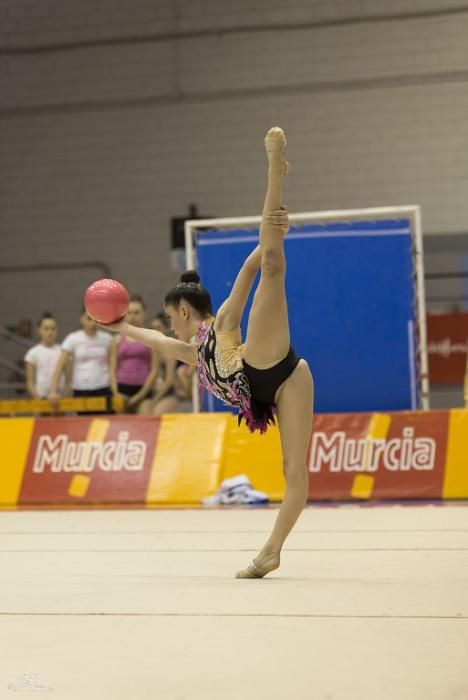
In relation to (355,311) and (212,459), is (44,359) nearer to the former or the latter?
(212,459)

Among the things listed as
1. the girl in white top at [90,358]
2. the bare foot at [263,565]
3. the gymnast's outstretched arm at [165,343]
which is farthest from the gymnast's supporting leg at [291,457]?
the girl in white top at [90,358]

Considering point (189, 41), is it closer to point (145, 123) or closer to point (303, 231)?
point (145, 123)

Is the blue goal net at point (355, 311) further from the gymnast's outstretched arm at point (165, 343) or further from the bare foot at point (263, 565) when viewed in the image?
the bare foot at point (263, 565)

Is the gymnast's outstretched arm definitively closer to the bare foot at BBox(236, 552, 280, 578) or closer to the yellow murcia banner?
the bare foot at BBox(236, 552, 280, 578)

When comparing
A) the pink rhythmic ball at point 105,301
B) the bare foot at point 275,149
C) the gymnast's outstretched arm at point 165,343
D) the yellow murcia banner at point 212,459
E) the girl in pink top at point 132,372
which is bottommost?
the yellow murcia banner at point 212,459

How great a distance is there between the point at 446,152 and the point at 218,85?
3147 mm

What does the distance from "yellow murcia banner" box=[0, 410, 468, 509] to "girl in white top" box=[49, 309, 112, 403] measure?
0.88 metres

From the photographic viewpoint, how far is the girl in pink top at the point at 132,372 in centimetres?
898

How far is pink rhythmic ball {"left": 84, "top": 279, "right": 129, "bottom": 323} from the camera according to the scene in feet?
14.0

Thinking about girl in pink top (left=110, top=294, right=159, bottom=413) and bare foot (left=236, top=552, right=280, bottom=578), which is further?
girl in pink top (left=110, top=294, right=159, bottom=413)

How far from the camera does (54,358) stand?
9.77 m

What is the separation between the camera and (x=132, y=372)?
9.05 meters

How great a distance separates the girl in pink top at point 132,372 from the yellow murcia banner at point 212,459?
804mm

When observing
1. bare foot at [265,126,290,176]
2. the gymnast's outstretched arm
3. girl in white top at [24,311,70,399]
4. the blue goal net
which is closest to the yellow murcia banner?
the blue goal net
